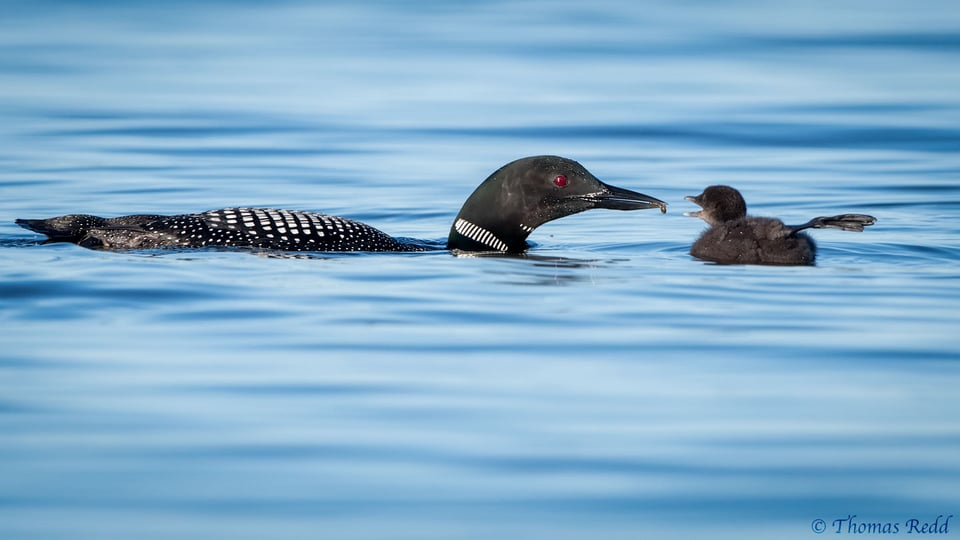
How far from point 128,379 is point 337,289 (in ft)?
6.01

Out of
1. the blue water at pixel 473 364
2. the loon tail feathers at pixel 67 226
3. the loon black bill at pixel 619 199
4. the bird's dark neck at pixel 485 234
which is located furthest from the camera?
the bird's dark neck at pixel 485 234

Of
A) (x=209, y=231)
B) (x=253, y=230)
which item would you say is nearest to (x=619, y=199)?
(x=253, y=230)

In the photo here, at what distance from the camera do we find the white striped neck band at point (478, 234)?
314 inches

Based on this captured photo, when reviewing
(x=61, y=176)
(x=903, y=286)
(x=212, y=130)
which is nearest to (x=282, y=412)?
(x=903, y=286)

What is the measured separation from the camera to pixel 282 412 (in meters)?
4.45

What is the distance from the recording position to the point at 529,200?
25.9ft

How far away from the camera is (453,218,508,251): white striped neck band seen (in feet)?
26.2

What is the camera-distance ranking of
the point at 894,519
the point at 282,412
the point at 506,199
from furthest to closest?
the point at 506,199 < the point at 282,412 < the point at 894,519

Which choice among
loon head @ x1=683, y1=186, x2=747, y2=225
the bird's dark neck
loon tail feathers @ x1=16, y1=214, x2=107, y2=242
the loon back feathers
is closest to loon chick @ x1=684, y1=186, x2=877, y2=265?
loon head @ x1=683, y1=186, x2=747, y2=225

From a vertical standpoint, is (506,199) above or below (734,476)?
above

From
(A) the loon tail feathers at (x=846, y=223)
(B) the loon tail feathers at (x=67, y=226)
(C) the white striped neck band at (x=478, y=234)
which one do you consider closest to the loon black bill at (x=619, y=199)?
(C) the white striped neck band at (x=478, y=234)

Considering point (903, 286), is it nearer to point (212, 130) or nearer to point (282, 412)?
point (282, 412)

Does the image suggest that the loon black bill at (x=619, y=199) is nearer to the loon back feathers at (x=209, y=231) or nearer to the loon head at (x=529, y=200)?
the loon head at (x=529, y=200)

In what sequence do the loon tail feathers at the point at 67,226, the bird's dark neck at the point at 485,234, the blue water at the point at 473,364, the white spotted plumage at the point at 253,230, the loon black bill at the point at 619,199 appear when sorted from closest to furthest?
the blue water at the point at 473,364 → the white spotted plumage at the point at 253,230 → the loon tail feathers at the point at 67,226 → the loon black bill at the point at 619,199 → the bird's dark neck at the point at 485,234
